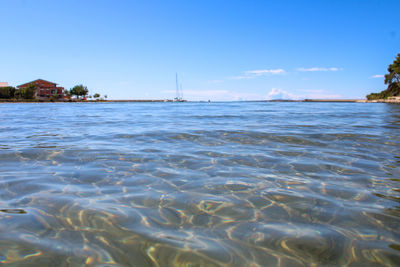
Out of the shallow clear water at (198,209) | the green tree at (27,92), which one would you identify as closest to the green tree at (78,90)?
the green tree at (27,92)

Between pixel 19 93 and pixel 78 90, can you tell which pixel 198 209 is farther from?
pixel 78 90

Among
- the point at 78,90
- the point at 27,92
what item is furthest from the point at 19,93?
the point at 78,90

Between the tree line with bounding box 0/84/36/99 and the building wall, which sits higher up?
the building wall

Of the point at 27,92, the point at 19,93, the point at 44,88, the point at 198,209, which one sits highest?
the point at 44,88

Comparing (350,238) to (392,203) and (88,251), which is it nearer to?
(392,203)

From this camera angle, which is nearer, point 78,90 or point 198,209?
point 198,209

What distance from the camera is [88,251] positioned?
6.24 ft

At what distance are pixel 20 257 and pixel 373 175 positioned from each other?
188 inches

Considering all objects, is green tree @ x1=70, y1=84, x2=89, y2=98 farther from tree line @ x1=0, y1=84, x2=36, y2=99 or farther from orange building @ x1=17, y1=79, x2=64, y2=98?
tree line @ x1=0, y1=84, x2=36, y2=99

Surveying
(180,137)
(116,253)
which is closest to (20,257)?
(116,253)

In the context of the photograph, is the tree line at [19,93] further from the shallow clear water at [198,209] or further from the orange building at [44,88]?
the shallow clear water at [198,209]

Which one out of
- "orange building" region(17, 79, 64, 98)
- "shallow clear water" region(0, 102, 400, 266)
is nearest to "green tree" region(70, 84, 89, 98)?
"orange building" region(17, 79, 64, 98)

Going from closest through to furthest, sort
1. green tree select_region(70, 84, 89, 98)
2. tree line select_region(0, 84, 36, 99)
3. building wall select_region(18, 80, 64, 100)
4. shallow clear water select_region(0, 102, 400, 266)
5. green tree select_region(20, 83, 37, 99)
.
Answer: shallow clear water select_region(0, 102, 400, 266), tree line select_region(0, 84, 36, 99), green tree select_region(20, 83, 37, 99), building wall select_region(18, 80, 64, 100), green tree select_region(70, 84, 89, 98)

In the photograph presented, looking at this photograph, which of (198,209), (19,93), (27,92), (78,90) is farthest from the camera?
(78,90)
